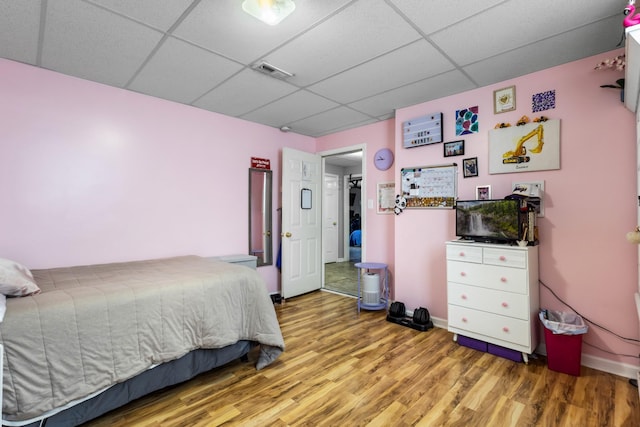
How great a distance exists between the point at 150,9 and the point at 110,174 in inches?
68.5

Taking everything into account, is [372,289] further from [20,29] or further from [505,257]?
[20,29]

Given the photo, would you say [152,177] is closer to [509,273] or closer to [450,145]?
[450,145]

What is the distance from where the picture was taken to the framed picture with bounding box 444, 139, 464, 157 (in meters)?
3.03

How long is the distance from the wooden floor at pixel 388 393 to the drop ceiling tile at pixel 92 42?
8.07 ft

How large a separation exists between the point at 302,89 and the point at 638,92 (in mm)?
2463

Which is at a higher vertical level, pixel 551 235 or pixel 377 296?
pixel 551 235

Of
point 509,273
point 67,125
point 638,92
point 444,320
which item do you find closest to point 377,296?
point 444,320

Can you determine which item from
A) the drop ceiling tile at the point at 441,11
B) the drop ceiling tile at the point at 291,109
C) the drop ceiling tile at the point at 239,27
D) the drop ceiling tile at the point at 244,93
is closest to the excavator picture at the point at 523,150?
the drop ceiling tile at the point at 441,11

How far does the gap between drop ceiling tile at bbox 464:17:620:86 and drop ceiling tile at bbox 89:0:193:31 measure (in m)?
2.23

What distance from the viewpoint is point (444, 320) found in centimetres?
316

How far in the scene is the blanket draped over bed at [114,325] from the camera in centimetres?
143

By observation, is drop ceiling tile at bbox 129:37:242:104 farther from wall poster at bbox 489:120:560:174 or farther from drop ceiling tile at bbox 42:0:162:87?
wall poster at bbox 489:120:560:174

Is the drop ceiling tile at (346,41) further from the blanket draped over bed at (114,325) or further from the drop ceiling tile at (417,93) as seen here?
the blanket draped over bed at (114,325)

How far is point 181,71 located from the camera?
8.46 feet
